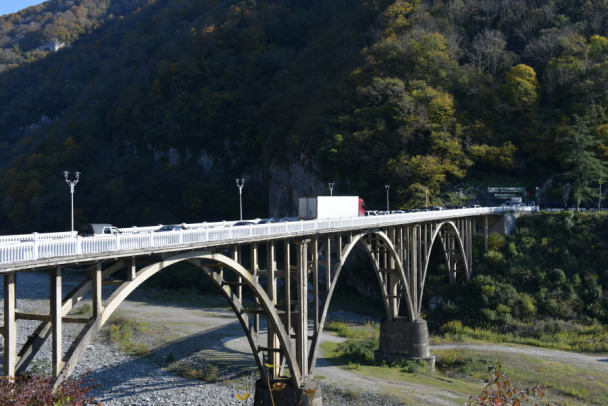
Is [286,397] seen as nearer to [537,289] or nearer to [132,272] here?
[132,272]

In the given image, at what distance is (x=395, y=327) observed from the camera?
3391 centimetres

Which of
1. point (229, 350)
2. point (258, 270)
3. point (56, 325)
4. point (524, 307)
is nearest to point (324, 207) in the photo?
point (229, 350)

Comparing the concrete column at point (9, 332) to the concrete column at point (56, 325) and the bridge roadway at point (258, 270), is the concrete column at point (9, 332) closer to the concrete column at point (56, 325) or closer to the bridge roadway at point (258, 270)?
the bridge roadway at point (258, 270)

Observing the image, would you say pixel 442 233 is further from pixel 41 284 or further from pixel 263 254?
pixel 41 284

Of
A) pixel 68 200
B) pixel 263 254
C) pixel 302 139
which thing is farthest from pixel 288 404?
pixel 68 200

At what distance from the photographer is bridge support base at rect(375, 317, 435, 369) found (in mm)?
33250

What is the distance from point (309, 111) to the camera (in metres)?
68.4

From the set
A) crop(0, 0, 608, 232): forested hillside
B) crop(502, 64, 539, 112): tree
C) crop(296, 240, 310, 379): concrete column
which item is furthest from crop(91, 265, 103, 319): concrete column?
crop(502, 64, 539, 112): tree

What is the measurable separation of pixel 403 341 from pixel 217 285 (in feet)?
58.1

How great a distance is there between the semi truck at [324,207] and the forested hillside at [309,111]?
1878 centimetres

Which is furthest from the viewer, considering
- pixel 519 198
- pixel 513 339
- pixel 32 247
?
pixel 519 198

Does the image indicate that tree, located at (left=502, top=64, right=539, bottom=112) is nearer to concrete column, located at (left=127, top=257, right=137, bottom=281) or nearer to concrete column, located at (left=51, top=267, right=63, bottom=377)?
concrete column, located at (left=127, top=257, right=137, bottom=281)

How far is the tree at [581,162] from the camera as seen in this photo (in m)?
52.2

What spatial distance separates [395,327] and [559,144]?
33.9 metres
